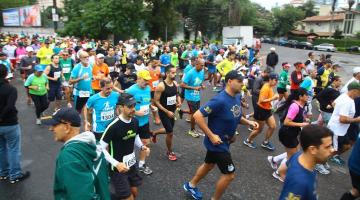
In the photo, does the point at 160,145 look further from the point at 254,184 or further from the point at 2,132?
the point at 2,132

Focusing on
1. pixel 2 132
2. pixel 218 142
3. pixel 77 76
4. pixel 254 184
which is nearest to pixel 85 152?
pixel 218 142

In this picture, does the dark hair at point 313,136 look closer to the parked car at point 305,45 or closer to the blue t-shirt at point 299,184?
the blue t-shirt at point 299,184

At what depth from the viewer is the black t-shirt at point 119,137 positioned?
156 inches

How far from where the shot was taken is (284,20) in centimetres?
7825

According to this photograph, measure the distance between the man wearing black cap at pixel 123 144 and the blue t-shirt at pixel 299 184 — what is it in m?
1.90

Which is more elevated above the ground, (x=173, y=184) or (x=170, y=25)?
(x=170, y=25)

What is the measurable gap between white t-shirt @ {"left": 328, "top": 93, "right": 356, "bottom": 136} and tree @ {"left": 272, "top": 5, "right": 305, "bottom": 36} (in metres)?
77.5

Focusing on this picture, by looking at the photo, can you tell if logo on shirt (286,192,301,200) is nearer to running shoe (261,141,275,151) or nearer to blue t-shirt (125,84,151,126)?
blue t-shirt (125,84,151,126)

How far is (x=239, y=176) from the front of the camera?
612cm

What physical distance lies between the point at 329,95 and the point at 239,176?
309 cm

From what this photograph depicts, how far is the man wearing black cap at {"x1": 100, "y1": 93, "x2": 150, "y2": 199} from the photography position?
3930 mm

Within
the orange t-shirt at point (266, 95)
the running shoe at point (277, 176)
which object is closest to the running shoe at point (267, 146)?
the orange t-shirt at point (266, 95)

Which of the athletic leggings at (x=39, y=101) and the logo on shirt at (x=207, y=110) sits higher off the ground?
the logo on shirt at (x=207, y=110)

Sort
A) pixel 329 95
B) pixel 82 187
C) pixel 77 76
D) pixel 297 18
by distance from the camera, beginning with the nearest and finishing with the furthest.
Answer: pixel 82 187 → pixel 329 95 → pixel 77 76 → pixel 297 18
